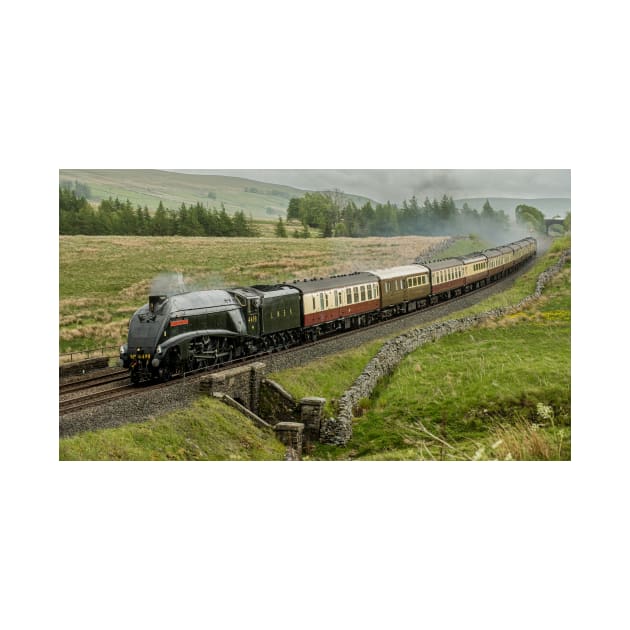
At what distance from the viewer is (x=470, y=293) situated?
18328 mm

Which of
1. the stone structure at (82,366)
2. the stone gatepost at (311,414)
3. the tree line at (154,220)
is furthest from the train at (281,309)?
the stone gatepost at (311,414)

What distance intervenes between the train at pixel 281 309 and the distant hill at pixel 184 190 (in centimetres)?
204

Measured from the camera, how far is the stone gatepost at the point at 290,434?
14656mm

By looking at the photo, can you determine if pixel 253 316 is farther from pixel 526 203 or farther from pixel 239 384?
pixel 526 203

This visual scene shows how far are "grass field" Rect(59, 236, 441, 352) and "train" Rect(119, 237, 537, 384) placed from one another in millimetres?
440

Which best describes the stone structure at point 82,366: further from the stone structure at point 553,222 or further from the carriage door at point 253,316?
the stone structure at point 553,222

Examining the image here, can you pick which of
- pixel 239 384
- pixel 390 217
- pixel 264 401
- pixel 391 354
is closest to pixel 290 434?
pixel 264 401

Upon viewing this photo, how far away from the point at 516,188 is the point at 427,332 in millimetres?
4108

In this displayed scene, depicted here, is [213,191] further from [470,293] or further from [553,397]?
[553,397]

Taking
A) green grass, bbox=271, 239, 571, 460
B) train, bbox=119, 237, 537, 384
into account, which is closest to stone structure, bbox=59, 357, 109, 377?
train, bbox=119, 237, 537, 384

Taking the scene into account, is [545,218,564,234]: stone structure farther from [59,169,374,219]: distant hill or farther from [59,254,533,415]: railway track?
[59,169,374,219]: distant hill

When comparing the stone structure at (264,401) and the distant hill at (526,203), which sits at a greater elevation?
the distant hill at (526,203)

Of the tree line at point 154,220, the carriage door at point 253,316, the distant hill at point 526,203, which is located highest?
the distant hill at point 526,203

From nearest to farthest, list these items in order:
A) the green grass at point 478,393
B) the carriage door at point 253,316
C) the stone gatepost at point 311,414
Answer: the green grass at point 478,393 < the stone gatepost at point 311,414 < the carriage door at point 253,316
